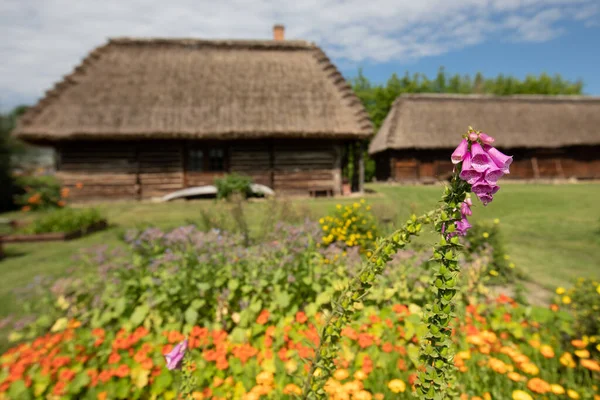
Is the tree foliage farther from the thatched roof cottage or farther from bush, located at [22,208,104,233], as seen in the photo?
bush, located at [22,208,104,233]

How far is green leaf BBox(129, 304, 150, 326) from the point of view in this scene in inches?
109

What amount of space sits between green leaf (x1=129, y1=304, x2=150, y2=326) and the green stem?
7.11ft

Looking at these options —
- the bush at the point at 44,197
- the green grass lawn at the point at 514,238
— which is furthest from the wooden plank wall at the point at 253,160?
the bush at the point at 44,197

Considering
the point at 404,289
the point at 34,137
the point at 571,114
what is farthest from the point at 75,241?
the point at 571,114

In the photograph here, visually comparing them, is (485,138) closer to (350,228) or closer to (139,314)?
(139,314)

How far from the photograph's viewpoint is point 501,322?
2.73 m

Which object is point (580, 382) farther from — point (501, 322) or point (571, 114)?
point (571, 114)

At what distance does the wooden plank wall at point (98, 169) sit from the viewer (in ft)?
40.5

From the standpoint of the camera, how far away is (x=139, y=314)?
283cm

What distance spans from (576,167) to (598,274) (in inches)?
807

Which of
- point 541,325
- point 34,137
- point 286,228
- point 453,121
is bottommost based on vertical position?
point 541,325

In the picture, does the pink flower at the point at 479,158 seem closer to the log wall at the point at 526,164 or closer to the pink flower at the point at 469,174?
the pink flower at the point at 469,174

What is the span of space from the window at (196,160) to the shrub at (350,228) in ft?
30.9

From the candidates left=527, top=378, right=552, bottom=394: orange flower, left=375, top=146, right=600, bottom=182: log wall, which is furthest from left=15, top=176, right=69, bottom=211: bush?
left=375, top=146, right=600, bottom=182: log wall
